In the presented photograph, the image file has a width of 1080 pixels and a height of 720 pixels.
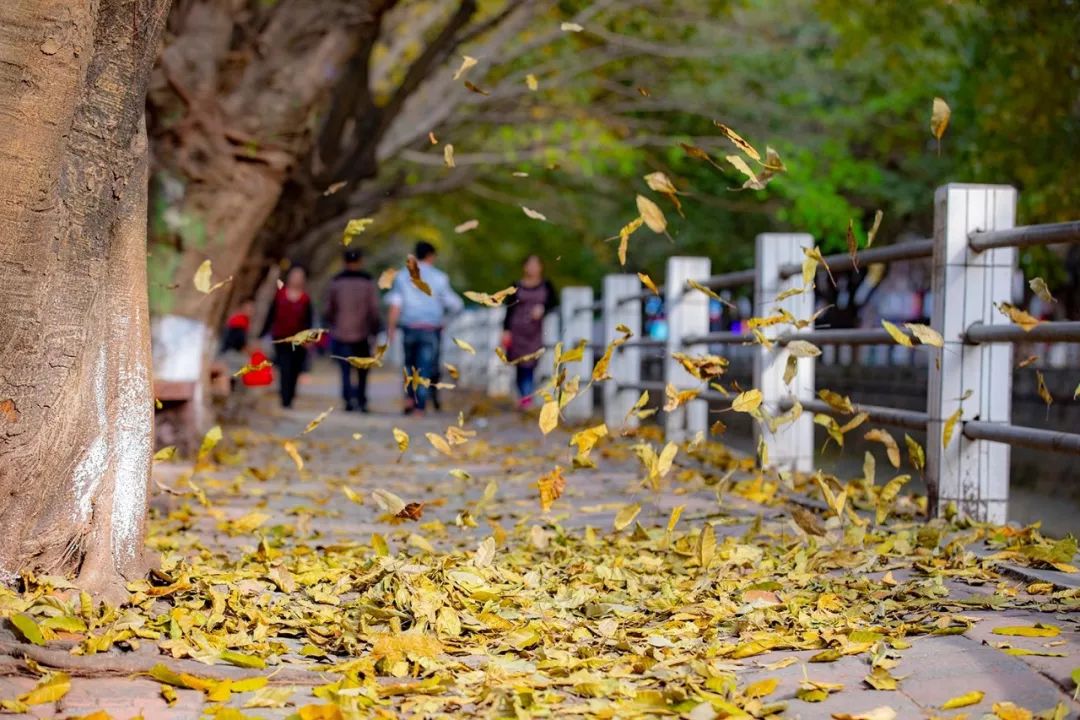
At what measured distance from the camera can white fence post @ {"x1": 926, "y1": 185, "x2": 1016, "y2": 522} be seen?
595cm

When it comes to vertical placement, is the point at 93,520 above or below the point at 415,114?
below

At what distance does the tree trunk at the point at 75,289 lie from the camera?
388 cm

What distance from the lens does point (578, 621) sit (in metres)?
4.20

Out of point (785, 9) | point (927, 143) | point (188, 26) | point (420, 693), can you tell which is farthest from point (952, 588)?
point (927, 143)

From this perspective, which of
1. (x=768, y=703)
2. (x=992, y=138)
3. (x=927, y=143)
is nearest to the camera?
(x=768, y=703)

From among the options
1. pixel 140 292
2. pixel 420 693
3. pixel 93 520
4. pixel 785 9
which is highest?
pixel 785 9

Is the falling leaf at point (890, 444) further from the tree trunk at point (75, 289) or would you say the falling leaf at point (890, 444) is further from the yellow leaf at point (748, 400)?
the tree trunk at point (75, 289)

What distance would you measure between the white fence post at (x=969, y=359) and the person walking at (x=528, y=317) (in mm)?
9019

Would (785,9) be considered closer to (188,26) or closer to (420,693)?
(188,26)

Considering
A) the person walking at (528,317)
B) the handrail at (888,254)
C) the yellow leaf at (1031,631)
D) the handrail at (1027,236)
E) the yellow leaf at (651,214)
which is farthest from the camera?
the person walking at (528,317)

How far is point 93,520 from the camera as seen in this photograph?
4.25 m

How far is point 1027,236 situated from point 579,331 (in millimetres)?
9454

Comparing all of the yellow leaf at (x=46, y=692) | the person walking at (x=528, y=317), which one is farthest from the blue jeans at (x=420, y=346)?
the yellow leaf at (x=46, y=692)

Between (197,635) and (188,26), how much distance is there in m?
7.72
